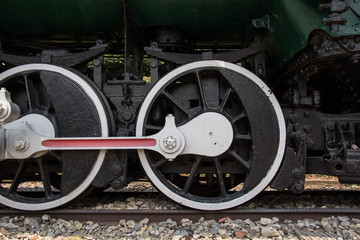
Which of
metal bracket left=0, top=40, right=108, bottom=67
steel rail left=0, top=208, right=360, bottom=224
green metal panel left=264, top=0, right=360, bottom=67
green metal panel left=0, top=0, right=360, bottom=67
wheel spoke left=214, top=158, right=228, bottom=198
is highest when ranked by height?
green metal panel left=0, top=0, right=360, bottom=67

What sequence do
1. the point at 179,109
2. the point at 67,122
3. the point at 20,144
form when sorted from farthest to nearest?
the point at 179,109
the point at 67,122
the point at 20,144

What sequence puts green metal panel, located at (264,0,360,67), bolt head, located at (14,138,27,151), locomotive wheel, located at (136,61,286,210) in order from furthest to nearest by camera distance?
locomotive wheel, located at (136,61,286,210) → bolt head, located at (14,138,27,151) → green metal panel, located at (264,0,360,67)

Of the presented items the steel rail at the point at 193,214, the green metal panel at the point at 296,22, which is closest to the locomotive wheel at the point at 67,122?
the steel rail at the point at 193,214

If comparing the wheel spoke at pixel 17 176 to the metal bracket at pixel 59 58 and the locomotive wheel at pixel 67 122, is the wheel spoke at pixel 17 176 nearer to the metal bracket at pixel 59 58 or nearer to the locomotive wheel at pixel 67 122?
the locomotive wheel at pixel 67 122

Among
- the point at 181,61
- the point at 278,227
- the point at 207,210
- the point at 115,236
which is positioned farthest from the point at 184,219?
the point at 181,61

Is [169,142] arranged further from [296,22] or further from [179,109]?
[296,22]

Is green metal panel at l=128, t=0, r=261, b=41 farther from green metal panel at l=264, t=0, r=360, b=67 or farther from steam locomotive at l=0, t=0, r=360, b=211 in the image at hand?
green metal panel at l=264, t=0, r=360, b=67

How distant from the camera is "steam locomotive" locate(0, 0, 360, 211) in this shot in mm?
2299

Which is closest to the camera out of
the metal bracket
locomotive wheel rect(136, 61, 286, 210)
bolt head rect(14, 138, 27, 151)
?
bolt head rect(14, 138, 27, 151)

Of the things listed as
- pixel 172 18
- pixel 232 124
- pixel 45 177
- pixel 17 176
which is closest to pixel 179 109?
pixel 232 124

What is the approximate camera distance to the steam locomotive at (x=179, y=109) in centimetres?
230

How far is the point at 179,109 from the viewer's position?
2.49 m

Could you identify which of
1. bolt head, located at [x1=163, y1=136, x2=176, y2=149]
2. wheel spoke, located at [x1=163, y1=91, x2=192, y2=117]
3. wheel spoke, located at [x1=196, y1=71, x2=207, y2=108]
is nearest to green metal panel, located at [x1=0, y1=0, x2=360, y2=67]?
wheel spoke, located at [x1=196, y1=71, x2=207, y2=108]

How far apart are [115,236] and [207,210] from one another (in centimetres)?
75
